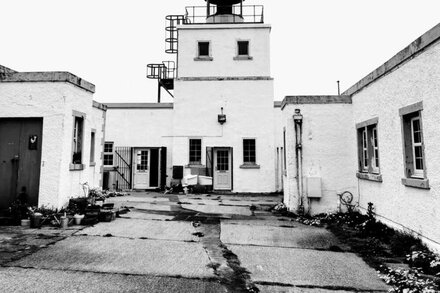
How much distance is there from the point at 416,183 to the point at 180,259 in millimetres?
4652

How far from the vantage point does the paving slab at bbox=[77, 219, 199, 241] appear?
6409mm

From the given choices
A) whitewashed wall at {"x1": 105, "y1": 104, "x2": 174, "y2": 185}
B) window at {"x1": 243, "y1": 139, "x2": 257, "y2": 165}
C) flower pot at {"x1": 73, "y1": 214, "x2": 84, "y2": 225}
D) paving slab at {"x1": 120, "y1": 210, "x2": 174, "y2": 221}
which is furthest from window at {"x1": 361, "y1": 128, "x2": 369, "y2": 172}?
whitewashed wall at {"x1": 105, "y1": 104, "x2": 174, "y2": 185}

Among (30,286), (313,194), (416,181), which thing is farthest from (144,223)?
(416,181)

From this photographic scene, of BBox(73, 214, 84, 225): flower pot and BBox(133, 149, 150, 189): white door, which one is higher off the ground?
BBox(133, 149, 150, 189): white door

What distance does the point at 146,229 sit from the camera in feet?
23.0

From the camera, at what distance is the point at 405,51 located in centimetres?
592

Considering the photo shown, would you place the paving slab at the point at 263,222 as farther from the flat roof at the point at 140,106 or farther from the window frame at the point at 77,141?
A: the flat roof at the point at 140,106

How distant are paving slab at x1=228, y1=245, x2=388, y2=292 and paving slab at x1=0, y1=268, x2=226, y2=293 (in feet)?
3.23

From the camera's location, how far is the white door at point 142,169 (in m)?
16.1

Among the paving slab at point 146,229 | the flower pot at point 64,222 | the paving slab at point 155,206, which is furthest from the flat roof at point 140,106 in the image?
the flower pot at point 64,222

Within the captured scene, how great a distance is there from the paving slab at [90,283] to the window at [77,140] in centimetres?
478

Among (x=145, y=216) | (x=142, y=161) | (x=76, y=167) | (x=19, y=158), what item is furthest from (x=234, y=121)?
(x=19, y=158)

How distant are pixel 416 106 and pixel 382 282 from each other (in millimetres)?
3352

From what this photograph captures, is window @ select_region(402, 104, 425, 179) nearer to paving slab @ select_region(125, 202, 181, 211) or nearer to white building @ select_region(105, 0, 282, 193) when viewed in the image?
paving slab @ select_region(125, 202, 181, 211)
